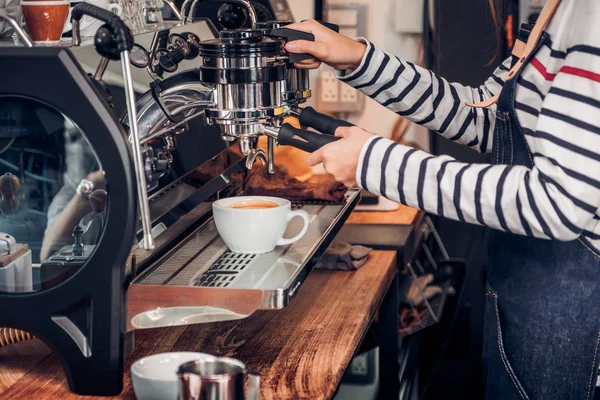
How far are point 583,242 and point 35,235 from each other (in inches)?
29.9

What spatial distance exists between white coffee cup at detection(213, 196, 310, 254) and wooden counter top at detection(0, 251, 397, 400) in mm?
152

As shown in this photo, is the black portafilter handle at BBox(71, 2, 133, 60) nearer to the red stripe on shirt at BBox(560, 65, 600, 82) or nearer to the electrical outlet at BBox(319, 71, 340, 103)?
the red stripe on shirt at BBox(560, 65, 600, 82)

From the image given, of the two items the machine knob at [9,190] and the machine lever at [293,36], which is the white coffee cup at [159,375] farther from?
the machine lever at [293,36]

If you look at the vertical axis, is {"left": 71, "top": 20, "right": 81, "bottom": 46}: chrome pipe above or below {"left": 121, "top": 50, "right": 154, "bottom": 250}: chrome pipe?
above

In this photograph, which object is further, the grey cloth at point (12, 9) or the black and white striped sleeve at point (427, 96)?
the black and white striped sleeve at point (427, 96)

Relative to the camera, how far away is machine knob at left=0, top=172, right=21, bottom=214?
1134 millimetres

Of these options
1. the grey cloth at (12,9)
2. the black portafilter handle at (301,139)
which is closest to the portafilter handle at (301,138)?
the black portafilter handle at (301,139)

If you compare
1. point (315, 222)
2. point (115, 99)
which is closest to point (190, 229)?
point (315, 222)

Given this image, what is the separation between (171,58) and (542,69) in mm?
536

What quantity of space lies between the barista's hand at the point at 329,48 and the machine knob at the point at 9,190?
505mm

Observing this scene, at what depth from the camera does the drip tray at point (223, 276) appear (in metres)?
1.14

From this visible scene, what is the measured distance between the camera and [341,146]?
1197mm

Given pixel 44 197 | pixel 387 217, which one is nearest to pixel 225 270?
pixel 44 197

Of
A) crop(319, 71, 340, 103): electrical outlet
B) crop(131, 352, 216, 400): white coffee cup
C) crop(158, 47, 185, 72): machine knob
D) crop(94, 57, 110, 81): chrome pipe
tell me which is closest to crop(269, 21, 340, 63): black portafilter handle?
crop(158, 47, 185, 72): machine knob
